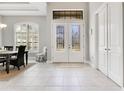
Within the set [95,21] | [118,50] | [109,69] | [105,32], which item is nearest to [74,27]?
[95,21]

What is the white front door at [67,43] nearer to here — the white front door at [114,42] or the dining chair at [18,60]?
the dining chair at [18,60]

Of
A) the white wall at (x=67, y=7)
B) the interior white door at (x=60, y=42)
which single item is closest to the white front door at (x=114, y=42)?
the white wall at (x=67, y=7)

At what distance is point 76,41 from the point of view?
11.4m

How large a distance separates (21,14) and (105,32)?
7.92 m

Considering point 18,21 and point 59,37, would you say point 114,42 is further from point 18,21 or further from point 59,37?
point 18,21

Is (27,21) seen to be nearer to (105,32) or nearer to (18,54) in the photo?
(18,54)

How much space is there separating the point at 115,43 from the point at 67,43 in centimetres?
589

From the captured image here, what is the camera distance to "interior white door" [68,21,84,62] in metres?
11.3

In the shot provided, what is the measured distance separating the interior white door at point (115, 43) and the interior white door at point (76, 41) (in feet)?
16.4

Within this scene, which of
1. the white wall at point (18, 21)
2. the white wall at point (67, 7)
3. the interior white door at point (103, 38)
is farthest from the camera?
the white wall at point (18, 21)

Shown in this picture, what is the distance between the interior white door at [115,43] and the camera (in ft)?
16.6

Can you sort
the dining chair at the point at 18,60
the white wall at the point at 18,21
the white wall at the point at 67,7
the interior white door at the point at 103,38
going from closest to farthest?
the interior white door at the point at 103,38 < the dining chair at the point at 18,60 < the white wall at the point at 67,7 < the white wall at the point at 18,21

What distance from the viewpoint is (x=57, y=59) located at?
11344 mm

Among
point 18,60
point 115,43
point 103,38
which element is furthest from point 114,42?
point 18,60
